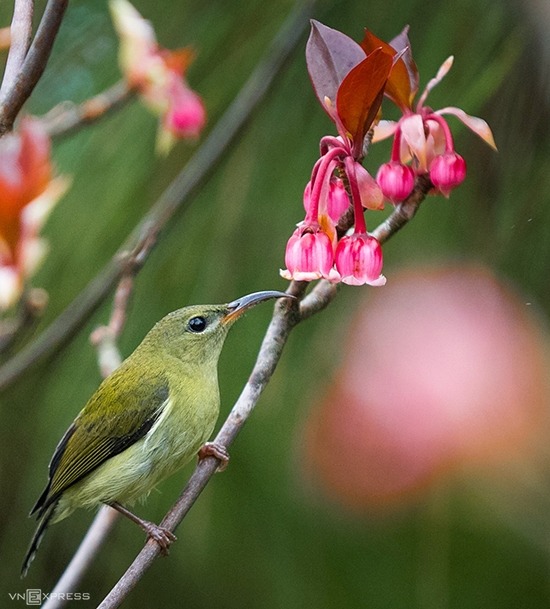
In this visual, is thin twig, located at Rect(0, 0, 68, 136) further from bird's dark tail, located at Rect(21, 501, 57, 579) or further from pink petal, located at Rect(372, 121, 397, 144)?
bird's dark tail, located at Rect(21, 501, 57, 579)

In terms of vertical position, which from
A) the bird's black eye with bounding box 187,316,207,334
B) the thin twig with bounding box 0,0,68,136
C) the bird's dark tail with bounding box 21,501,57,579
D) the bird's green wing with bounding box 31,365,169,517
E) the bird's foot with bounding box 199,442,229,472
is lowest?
the bird's dark tail with bounding box 21,501,57,579

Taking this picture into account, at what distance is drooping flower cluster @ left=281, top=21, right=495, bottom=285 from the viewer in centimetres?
69

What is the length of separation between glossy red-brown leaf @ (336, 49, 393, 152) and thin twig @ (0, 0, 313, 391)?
38 cm

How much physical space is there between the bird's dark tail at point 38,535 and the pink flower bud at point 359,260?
2.19 ft

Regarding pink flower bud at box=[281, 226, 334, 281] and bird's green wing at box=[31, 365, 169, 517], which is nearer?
pink flower bud at box=[281, 226, 334, 281]

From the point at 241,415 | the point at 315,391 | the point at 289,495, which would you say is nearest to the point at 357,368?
the point at 315,391

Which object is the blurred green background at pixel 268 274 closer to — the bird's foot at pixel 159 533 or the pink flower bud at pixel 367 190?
the bird's foot at pixel 159 533

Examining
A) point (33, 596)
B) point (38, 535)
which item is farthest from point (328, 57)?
point (33, 596)

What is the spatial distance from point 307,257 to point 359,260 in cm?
4

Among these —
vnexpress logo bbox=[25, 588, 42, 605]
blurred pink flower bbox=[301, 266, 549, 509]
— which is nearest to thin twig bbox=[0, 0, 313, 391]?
blurred pink flower bbox=[301, 266, 549, 509]

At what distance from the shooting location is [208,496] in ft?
4.26

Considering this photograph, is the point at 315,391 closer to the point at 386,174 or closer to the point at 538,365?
the point at 538,365

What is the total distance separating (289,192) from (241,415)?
1.45 feet

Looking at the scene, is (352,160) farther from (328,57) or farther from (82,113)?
(82,113)
